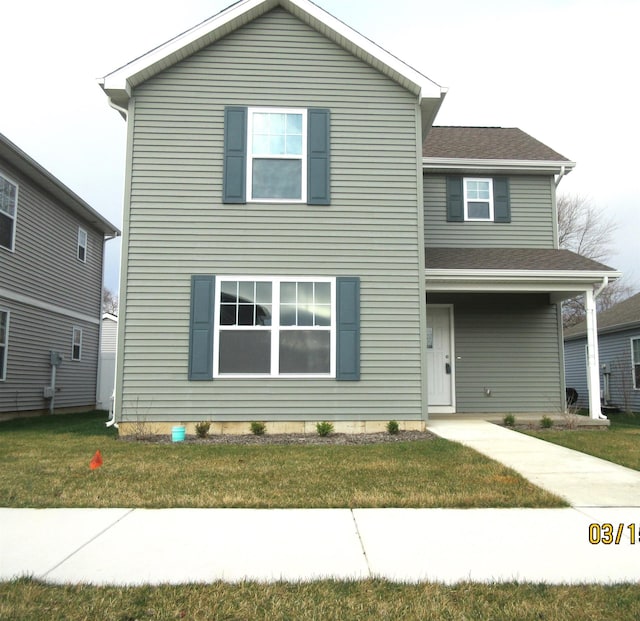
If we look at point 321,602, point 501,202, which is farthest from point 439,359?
point 321,602

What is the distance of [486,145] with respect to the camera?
13.2 meters

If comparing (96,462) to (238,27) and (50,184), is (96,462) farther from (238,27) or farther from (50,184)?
(50,184)

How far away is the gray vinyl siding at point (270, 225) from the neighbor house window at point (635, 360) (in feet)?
36.6

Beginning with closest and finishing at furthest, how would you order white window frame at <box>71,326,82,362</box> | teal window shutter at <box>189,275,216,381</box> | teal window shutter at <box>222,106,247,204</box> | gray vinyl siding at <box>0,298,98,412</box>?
teal window shutter at <box>189,275,216,381</box> < teal window shutter at <box>222,106,247,204</box> < gray vinyl siding at <box>0,298,98,412</box> < white window frame at <box>71,326,82,362</box>

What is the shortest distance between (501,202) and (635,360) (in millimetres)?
8562

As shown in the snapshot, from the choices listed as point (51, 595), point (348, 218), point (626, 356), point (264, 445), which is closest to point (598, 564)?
point (51, 595)

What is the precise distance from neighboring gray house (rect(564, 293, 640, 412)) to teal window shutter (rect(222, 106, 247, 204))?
12.9 metres

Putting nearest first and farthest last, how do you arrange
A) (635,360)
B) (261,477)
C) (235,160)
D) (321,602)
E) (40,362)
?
(321,602) < (261,477) < (235,160) < (40,362) < (635,360)

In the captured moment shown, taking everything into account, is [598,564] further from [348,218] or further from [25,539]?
[348,218]

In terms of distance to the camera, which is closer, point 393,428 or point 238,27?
point 393,428

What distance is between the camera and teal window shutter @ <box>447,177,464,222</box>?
12.3 m

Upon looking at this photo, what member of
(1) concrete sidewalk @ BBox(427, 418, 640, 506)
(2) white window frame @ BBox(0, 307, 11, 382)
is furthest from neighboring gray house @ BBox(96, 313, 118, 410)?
(1) concrete sidewalk @ BBox(427, 418, 640, 506)

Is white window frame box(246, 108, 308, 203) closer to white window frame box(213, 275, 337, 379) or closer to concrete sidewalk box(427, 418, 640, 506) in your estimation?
white window frame box(213, 275, 337, 379)

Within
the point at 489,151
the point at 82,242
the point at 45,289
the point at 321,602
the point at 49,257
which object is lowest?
the point at 321,602
